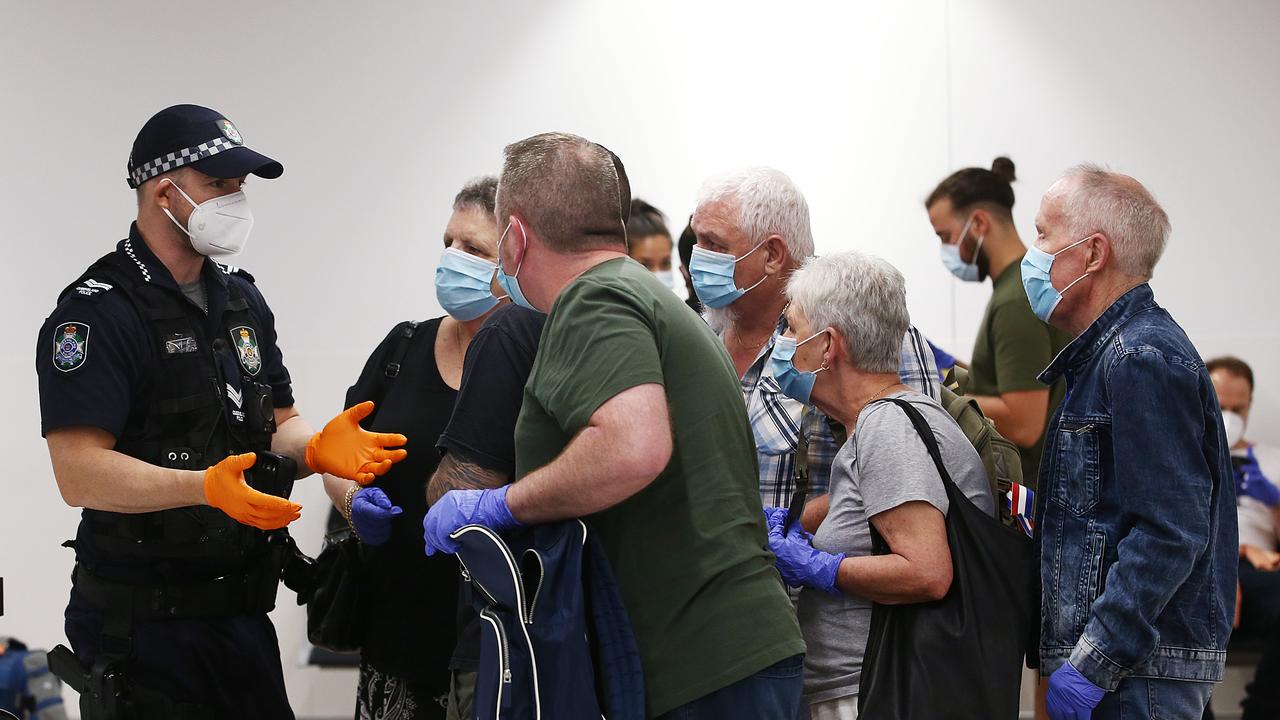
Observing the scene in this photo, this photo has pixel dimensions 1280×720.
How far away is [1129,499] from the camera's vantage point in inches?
72.2

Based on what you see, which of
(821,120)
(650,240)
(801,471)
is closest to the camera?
(801,471)

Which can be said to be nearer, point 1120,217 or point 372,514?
point 1120,217

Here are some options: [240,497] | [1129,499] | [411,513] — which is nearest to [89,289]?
[240,497]

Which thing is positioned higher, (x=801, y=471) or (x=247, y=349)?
(x=247, y=349)

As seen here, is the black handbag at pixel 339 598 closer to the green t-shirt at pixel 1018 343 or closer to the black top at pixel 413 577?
the black top at pixel 413 577

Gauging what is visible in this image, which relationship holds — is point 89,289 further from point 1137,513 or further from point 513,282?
point 1137,513

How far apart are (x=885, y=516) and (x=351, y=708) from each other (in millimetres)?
3366

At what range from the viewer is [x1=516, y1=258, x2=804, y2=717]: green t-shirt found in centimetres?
161

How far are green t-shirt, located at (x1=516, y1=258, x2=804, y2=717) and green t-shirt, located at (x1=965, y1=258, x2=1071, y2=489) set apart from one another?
1892mm

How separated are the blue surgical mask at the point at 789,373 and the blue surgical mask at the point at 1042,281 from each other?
0.44m

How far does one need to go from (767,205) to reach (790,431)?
53 cm

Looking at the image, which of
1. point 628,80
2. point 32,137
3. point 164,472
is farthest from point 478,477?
point 32,137

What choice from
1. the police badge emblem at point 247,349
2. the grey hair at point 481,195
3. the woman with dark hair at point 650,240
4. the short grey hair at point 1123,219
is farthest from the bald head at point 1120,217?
the woman with dark hair at point 650,240

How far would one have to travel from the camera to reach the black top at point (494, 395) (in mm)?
1795
